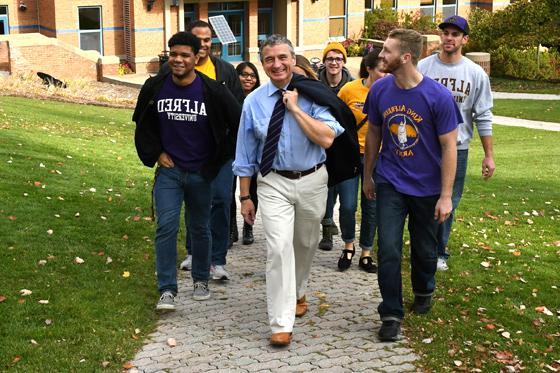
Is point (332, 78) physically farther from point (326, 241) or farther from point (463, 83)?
point (326, 241)

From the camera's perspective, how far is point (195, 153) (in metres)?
7.05

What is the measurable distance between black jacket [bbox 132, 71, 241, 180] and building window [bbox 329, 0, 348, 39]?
32.2m

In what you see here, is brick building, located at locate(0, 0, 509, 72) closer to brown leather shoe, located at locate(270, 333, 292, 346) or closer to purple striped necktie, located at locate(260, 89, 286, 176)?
purple striped necktie, located at locate(260, 89, 286, 176)

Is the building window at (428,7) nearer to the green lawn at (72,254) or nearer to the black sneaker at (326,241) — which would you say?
the green lawn at (72,254)

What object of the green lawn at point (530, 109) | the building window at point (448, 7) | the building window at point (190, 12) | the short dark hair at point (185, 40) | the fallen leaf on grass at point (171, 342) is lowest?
the green lawn at point (530, 109)

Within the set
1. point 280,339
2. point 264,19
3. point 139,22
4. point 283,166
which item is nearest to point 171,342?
point 280,339

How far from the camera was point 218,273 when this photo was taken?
804cm

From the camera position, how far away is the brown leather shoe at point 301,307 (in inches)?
278

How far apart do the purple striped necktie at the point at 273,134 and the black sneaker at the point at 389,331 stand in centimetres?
133

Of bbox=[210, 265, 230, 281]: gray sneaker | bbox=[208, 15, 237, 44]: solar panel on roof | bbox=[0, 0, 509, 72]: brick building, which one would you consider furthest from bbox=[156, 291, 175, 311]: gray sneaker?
bbox=[0, 0, 509, 72]: brick building

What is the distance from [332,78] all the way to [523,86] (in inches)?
1002

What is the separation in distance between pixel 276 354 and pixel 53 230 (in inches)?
140

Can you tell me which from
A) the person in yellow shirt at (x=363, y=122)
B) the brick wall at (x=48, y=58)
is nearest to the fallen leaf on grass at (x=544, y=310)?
the person in yellow shirt at (x=363, y=122)

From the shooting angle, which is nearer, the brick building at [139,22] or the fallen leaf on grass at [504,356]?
the fallen leaf on grass at [504,356]
